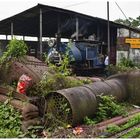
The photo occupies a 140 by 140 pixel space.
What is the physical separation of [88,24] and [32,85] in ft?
51.6

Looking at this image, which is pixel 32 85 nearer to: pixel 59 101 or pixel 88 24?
pixel 59 101

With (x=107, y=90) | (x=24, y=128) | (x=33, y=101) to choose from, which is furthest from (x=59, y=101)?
(x=107, y=90)

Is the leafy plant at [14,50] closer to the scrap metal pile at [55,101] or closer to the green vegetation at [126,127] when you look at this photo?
the scrap metal pile at [55,101]

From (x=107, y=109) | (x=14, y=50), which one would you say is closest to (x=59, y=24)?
(x=14, y=50)

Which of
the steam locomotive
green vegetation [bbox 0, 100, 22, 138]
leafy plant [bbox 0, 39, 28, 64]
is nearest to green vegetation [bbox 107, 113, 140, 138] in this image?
green vegetation [bbox 0, 100, 22, 138]

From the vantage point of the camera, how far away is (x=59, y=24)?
2109 centimetres

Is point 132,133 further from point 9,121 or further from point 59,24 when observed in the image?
point 59,24

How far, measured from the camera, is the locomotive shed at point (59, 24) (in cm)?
1973

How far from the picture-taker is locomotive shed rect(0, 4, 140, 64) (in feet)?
64.7

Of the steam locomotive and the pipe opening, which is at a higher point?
the steam locomotive

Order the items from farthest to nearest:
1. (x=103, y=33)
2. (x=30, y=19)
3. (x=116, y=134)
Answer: (x=103, y=33) < (x=30, y=19) < (x=116, y=134)

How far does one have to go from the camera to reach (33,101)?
22.4 ft

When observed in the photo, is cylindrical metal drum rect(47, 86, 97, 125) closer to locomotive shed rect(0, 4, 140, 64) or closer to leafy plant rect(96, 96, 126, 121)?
leafy plant rect(96, 96, 126, 121)

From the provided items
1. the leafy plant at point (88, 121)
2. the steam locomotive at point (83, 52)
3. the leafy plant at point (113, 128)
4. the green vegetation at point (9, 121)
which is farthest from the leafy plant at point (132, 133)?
the steam locomotive at point (83, 52)
